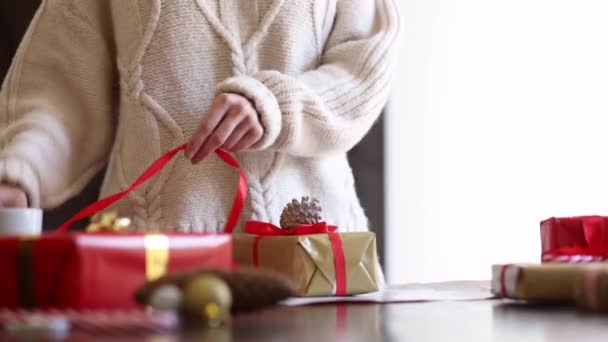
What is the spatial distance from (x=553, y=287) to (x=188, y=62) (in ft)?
1.78

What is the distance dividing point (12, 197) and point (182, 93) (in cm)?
23

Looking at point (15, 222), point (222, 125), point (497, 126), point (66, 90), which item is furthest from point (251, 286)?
point (497, 126)

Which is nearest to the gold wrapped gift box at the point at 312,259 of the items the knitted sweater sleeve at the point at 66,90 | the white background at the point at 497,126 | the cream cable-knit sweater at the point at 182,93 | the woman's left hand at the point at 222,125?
the woman's left hand at the point at 222,125

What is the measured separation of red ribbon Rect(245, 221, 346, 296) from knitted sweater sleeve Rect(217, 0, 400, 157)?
0.13 metres

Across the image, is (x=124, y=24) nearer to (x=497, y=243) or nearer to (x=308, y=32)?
(x=308, y=32)

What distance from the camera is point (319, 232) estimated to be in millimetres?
732

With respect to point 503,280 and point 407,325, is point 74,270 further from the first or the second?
point 503,280

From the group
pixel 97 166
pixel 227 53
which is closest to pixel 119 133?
pixel 97 166

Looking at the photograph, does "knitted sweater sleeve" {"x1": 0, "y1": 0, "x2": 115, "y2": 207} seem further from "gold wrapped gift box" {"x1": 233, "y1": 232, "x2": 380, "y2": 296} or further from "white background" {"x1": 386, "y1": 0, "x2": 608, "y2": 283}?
"white background" {"x1": 386, "y1": 0, "x2": 608, "y2": 283}

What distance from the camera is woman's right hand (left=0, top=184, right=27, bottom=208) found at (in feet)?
2.80

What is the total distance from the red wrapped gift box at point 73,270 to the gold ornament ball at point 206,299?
4cm

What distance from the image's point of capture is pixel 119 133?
108 centimetres

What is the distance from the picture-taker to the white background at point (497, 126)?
159cm

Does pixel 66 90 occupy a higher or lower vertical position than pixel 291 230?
higher
